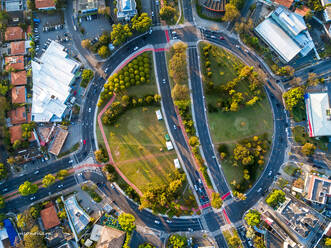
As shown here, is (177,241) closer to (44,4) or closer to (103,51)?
(103,51)

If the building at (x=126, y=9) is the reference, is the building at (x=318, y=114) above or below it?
below

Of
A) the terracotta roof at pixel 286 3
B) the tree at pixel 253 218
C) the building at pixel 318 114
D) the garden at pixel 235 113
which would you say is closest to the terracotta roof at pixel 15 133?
the garden at pixel 235 113

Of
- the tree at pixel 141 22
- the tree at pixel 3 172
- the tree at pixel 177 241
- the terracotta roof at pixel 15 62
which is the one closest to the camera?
the tree at pixel 177 241

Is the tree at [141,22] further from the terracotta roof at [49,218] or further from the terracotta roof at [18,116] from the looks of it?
the terracotta roof at [49,218]

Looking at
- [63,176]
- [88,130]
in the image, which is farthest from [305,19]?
[63,176]

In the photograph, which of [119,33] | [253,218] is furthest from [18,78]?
[253,218]

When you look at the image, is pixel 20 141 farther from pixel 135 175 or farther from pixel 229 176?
pixel 229 176
